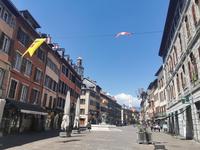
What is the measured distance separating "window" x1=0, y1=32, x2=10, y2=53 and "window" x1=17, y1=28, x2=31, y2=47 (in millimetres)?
2246

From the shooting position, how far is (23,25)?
948 inches

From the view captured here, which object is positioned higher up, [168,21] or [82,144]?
[168,21]

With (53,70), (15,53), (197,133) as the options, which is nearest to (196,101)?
(197,133)

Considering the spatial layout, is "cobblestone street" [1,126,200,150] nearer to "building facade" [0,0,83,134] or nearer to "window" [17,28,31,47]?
"building facade" [0,0,83,134]

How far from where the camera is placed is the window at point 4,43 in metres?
19.7

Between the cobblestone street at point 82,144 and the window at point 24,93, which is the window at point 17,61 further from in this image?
the cobblestone street at point 82,144

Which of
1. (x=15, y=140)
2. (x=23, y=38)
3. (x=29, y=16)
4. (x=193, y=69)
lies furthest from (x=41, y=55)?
(x=193, y=69)

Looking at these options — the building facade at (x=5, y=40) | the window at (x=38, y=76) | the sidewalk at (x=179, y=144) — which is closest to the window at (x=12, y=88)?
the building facade at (x=5, y=40)

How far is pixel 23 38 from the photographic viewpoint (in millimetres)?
24312

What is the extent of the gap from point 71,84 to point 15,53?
25.1 metres

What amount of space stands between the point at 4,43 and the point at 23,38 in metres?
4.15

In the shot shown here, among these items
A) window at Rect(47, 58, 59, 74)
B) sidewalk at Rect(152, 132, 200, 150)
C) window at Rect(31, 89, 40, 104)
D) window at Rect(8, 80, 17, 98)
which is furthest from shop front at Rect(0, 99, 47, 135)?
sidewalk at Rect(152, 132, 200, 150)

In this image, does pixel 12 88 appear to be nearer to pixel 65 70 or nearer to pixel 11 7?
pixel 11 7

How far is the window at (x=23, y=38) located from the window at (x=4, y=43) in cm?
225
